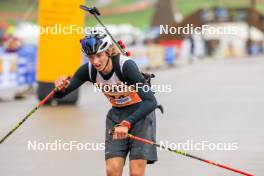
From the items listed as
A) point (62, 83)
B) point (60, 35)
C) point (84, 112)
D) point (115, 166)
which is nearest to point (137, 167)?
point (115, 166)

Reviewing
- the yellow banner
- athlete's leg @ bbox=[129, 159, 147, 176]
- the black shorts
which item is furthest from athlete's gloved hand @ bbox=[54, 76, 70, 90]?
the yellow banner

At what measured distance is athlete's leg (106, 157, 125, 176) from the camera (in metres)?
6.83

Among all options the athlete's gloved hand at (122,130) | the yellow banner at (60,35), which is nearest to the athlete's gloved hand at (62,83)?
the athlete's gloved hand at (122,130)

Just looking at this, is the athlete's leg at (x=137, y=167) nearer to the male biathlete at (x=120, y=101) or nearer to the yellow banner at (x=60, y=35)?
the male biathlete at (x=120, y=101)

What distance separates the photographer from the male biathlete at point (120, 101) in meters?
6.61

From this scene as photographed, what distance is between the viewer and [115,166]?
22.5ft

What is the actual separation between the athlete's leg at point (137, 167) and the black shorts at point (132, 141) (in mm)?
36

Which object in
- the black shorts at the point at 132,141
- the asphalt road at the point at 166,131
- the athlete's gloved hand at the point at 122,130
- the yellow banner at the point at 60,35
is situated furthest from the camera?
the yellow banner at the point at 60,35

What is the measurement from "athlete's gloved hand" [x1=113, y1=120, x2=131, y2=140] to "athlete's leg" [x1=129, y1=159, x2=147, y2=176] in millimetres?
430

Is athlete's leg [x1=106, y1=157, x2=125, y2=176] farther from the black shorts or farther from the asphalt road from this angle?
the asphalt road

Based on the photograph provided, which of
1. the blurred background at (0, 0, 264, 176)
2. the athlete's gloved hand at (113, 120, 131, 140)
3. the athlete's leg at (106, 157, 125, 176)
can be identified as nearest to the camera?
the athlete's gloved hand at (113, 120, 131, 140)

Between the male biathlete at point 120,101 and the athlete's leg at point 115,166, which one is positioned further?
the athlete's leg at point 115,166

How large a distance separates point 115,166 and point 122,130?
1.56 ft

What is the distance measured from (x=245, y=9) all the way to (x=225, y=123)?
58.3 meters
